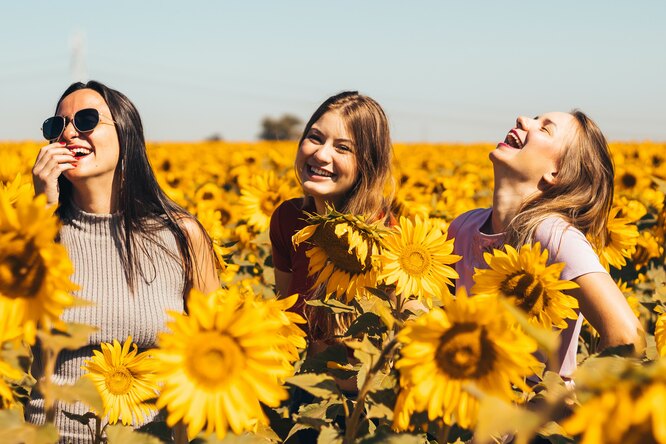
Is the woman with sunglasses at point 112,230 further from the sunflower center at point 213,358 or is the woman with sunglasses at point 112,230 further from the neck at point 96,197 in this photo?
the sunflower center at point 213,358

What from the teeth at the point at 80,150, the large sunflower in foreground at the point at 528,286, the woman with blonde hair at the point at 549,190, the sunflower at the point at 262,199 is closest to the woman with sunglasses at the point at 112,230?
the teeth at the point at 80,150

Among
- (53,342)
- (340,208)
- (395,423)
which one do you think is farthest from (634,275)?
(53,342)

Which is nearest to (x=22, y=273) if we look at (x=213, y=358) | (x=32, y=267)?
(x=32, y=267)

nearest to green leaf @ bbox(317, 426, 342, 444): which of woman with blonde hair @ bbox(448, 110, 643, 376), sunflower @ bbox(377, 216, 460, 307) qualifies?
sunflower @ bbox(377, 216, 460, 307)

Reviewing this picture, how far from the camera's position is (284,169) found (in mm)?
8445

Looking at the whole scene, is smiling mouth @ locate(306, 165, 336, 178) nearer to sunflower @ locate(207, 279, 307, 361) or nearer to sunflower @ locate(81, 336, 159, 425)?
sunflower @ locate(81, 336, 159, 425)

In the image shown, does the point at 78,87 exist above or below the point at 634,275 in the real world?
above

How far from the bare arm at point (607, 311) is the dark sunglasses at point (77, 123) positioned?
65.1 inches

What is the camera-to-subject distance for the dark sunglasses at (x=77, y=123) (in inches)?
107

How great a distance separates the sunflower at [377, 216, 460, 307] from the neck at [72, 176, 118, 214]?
44.1 inches

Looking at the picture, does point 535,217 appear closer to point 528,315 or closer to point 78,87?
point 528,315

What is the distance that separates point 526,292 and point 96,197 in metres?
1.58

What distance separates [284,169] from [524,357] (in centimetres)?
710

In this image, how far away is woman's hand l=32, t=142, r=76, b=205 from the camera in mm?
2607
